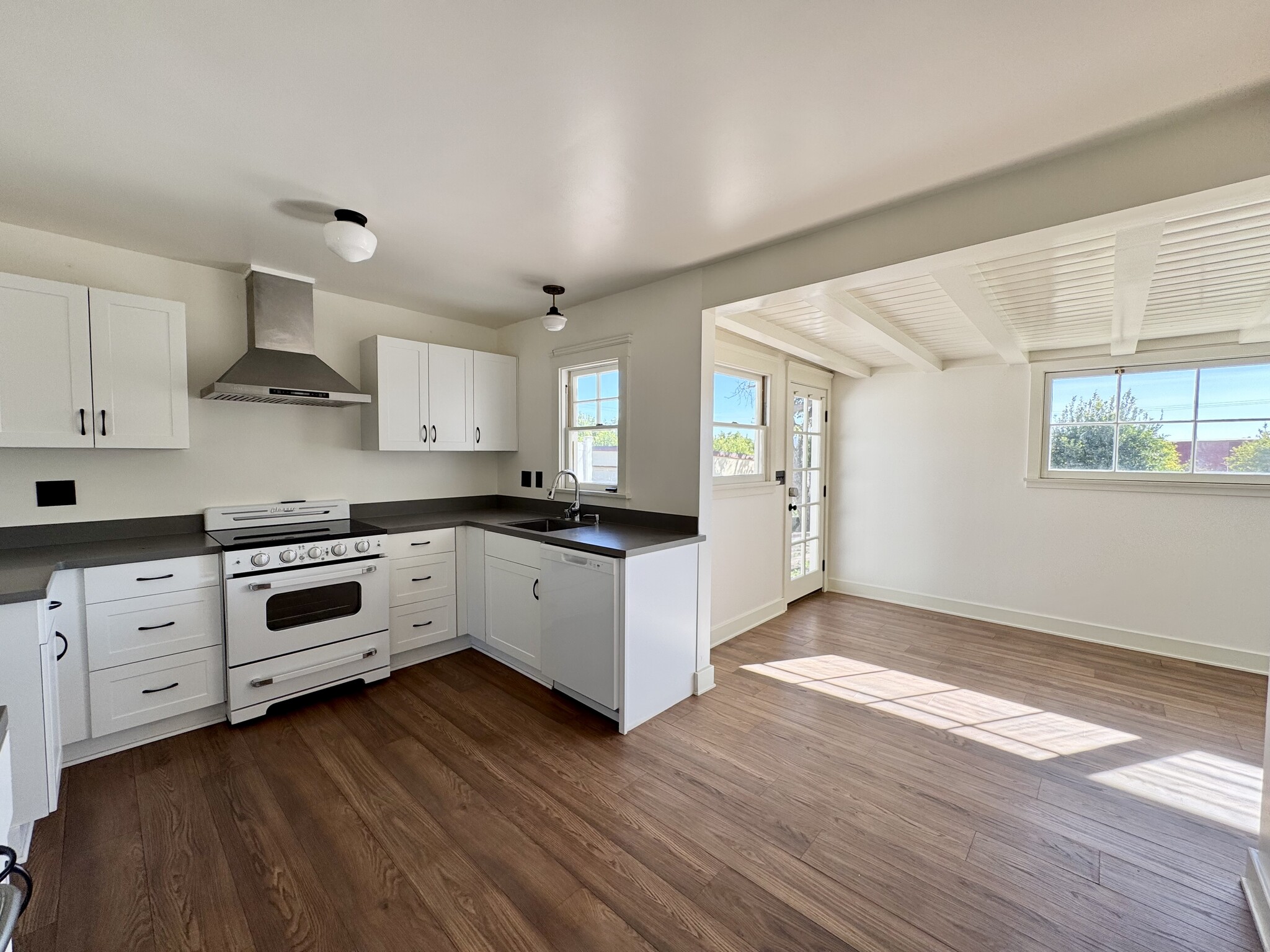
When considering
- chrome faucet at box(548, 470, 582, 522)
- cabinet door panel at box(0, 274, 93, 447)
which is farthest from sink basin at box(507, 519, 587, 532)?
cabinet door panel at box(0, 274, 93, 447)

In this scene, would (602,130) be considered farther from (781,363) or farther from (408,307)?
(781,363)

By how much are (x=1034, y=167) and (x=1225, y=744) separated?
3.03 meters

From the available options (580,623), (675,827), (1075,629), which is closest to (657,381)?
(580,623)

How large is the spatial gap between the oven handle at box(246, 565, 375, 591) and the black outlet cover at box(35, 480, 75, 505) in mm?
1084

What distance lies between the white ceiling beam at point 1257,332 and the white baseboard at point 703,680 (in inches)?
165

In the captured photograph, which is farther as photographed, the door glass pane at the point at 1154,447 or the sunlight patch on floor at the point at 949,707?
the door glass pane at the point at 1154,447

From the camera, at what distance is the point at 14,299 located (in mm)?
2232

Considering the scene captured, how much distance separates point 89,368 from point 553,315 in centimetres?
233

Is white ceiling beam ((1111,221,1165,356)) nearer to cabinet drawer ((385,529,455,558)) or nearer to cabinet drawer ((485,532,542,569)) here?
cabinet drawer ((485,532,542,569))

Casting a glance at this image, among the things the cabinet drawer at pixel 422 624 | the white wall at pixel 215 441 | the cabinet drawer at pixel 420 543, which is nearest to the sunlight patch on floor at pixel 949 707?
the cabinet drawer at pixel 422 624

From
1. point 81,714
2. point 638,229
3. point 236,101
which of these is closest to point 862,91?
point 638,229

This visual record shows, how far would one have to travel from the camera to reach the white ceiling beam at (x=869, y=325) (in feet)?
9.41

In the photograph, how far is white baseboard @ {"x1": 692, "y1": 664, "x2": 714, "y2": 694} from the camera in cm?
298

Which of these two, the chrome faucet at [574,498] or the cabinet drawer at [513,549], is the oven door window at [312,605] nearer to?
the cabinet drawer at [513,549]
